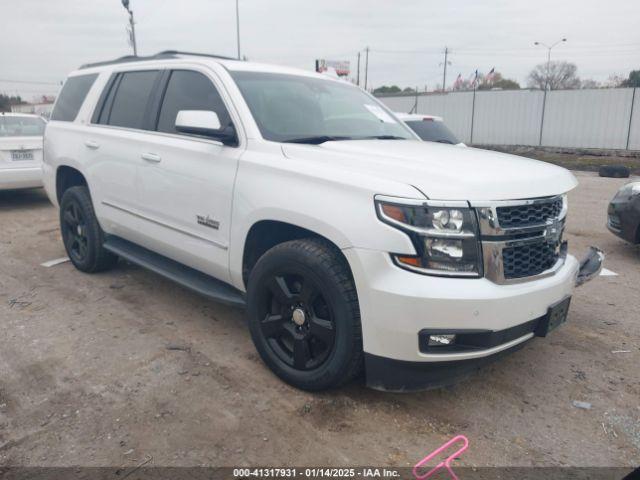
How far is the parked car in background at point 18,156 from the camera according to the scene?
816 cm

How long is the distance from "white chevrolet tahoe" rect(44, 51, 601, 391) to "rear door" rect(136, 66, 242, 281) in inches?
0.5

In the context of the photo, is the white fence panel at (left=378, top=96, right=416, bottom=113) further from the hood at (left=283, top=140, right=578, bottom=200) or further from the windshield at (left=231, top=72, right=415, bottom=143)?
the hood at (left=283, top=140, right=578, bottom=200)

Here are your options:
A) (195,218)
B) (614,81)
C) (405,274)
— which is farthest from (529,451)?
(614,81)

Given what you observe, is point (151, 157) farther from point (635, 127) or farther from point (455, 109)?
point (455, 109)

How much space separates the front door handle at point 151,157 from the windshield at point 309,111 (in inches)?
33.3

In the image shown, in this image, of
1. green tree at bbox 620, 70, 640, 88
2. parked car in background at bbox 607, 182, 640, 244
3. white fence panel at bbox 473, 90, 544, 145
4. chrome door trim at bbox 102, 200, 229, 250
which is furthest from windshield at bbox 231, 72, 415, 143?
green tree at bbox 620, 70, 640, 88

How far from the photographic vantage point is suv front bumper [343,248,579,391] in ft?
8.24

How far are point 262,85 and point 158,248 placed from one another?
152cm

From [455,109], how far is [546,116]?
4.47m

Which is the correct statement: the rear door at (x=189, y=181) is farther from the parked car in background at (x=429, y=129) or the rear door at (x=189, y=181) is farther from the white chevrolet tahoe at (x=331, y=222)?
the parked car in background at (x=429, y=129)

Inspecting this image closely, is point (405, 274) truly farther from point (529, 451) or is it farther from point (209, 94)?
point (209, 94)

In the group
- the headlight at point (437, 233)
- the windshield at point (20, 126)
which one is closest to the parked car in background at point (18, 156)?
the windshield at point (20, 126)

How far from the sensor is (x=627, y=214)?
230 inches

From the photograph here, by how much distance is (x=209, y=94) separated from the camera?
3.74 metres
